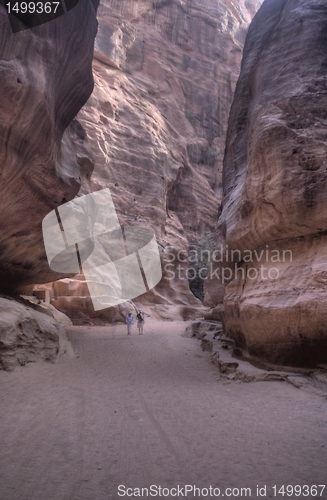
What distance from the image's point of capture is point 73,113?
11383 millimetres

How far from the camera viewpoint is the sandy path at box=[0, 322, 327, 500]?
361cm

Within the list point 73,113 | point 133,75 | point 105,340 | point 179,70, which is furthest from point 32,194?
point 179,70

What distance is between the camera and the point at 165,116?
37625 mm

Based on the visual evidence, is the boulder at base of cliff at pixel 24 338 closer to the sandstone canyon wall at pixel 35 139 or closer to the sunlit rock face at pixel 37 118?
the sandstone canyon wall at pixel 35 139

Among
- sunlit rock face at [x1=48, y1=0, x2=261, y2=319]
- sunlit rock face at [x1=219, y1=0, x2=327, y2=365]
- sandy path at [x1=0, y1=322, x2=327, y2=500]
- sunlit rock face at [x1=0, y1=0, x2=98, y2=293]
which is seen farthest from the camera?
sunlit rock face at [x1=48, y1=0, x2=261, y2=319]

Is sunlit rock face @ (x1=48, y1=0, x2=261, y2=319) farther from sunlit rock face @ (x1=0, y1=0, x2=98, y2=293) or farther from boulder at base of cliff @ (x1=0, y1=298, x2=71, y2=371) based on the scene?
boulder at base of cliff @ (x1=0, y1=298, x2=71, y2=371)

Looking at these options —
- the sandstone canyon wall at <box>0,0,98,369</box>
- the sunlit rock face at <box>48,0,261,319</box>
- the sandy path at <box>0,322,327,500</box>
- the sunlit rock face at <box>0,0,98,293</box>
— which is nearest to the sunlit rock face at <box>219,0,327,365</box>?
→ the sandy path at <box>0,322,327,500</box>

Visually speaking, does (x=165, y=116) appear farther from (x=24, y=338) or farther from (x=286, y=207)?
(x=24, y=338)

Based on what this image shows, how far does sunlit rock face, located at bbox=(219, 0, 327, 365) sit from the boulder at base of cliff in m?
5.22

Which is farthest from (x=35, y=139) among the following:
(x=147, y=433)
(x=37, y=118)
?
(x=147, y=433)

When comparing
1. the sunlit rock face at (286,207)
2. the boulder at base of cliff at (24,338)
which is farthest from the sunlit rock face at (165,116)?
the sunlit rock face at (286,207)

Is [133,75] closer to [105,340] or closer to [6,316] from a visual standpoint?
[105,340]

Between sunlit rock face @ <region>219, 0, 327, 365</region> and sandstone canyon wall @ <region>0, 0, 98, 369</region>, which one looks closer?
sunlit rock face @ <region>219, 0, 327, 365</region>

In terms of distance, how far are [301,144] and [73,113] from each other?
23.5 ft
